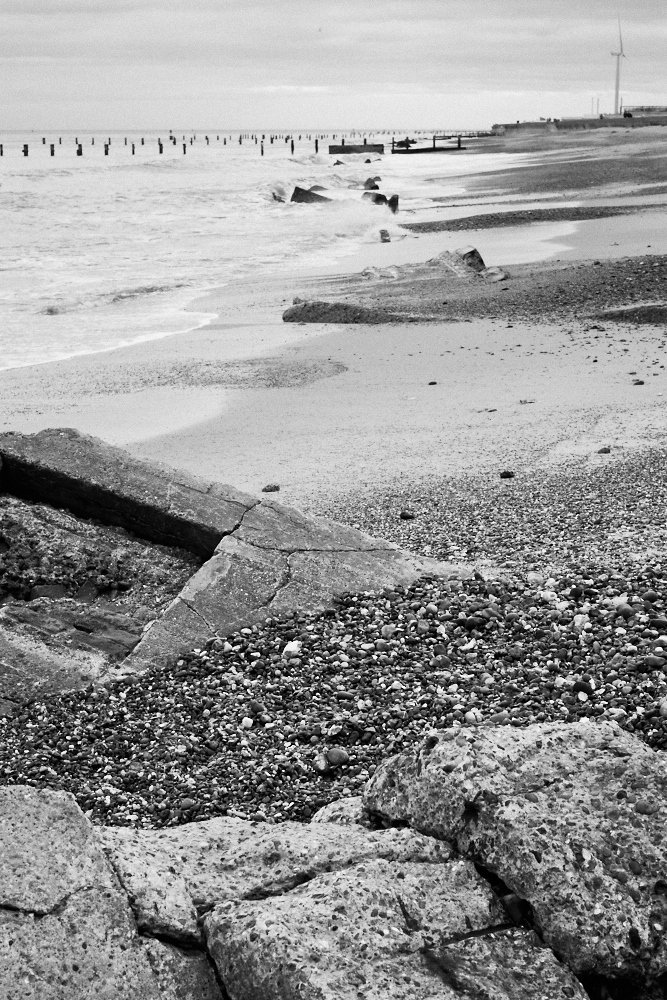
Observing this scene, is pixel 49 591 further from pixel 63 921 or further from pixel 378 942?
pixel 378 942

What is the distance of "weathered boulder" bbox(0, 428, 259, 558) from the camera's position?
5.82 meters

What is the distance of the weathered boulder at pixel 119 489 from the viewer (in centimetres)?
582

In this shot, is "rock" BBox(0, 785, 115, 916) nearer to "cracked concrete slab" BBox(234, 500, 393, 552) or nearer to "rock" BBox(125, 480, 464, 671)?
"rock" BBox(125, 480, 464, 671)

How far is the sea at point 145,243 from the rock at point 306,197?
22.6 inches

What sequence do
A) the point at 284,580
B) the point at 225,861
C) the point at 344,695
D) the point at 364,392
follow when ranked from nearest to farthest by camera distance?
the point at 225,861 < the point at 344,695 < the point at 284,580 < the point at 364,392

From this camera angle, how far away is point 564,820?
257cm

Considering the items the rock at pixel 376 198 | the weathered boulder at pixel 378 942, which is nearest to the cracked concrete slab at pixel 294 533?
the weathered boulder at pixel 378 942

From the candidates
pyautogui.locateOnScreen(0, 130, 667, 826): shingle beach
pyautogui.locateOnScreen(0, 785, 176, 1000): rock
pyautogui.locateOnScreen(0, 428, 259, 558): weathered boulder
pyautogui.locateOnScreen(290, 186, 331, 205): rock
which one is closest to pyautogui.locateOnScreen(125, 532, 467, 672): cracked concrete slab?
pyautogui.locateOnScreen(0, 130, 667, 826): shingle beach

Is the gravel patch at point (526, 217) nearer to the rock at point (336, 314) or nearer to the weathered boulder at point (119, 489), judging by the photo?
the rock at point (336, 314)

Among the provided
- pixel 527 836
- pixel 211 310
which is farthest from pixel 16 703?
pixel 211 310

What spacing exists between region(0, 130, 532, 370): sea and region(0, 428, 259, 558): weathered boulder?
7039 mm

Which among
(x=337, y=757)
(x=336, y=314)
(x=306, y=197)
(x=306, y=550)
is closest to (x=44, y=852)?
(x=337, y=757)

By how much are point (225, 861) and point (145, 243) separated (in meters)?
25.6

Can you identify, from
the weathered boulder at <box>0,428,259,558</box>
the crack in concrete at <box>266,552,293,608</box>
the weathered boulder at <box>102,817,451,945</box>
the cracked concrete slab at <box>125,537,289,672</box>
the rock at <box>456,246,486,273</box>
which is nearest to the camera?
the weathered boulder at <box>102,817,451,945</box>
